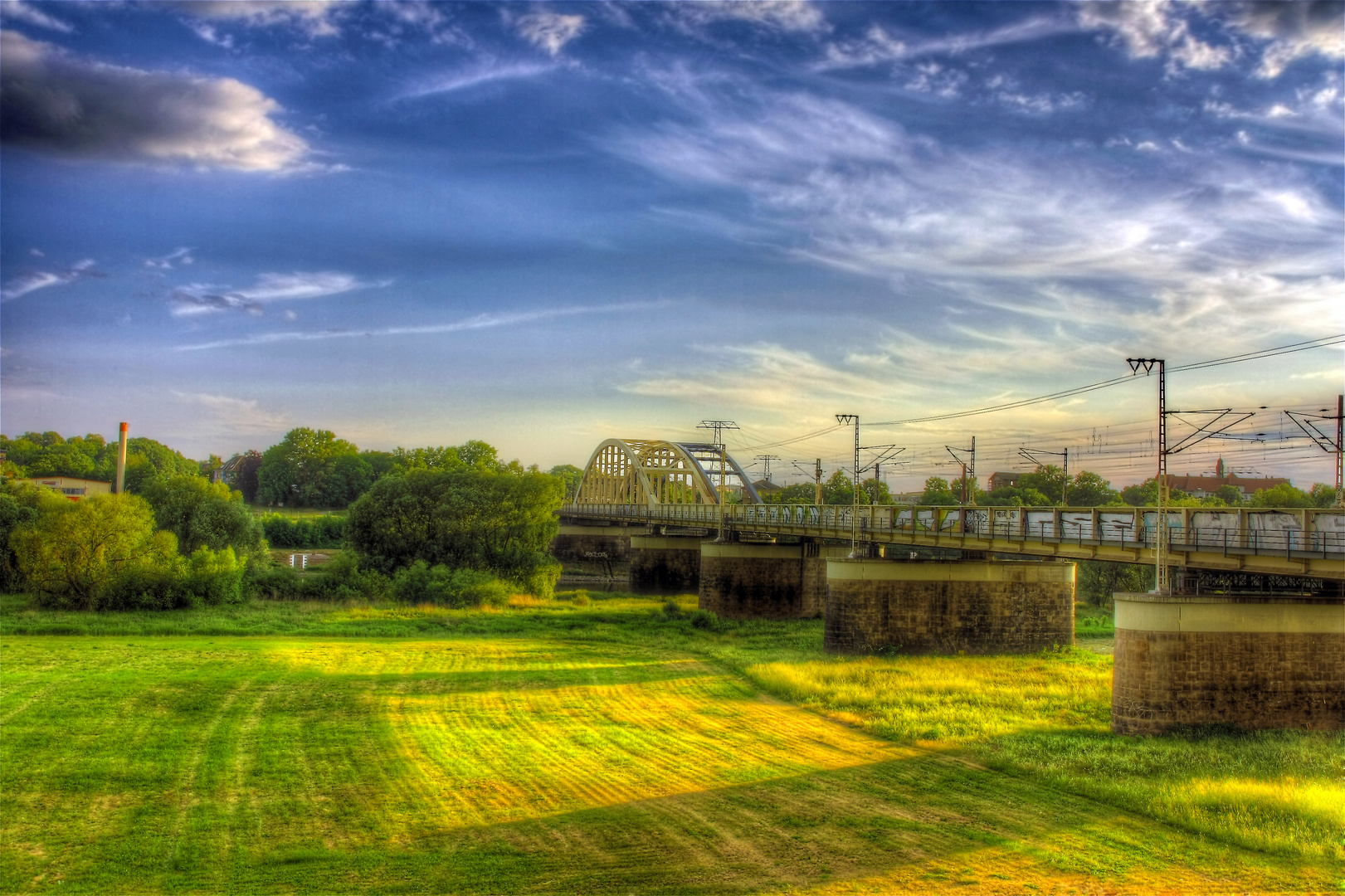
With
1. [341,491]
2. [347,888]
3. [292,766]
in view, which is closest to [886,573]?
[292,766]

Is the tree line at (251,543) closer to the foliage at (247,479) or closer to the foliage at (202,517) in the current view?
the foliage at (202,517)

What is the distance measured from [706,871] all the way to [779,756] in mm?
7703

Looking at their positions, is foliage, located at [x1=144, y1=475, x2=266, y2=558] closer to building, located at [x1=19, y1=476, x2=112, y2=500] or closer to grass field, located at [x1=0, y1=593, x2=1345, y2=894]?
grass field, located at [x1=0, y1=593, x2=1345, y2=894]

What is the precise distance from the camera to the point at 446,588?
185 ft

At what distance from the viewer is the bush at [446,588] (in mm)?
56062

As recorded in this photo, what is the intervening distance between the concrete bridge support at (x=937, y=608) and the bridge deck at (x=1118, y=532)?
6.35 feet

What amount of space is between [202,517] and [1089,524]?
48994 mm

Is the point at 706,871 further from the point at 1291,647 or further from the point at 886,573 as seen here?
the point at 886,573

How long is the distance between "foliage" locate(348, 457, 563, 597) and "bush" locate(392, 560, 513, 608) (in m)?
4.01

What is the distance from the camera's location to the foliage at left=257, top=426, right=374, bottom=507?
154 meters

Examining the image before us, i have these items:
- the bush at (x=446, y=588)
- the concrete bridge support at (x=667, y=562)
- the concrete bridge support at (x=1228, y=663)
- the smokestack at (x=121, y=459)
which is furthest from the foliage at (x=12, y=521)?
the concrete bridge support at (x=1228, y=663)

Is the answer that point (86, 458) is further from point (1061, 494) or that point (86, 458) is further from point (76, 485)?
point (1061, 494)

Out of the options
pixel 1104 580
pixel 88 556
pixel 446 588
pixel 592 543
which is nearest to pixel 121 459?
pixel 88 556

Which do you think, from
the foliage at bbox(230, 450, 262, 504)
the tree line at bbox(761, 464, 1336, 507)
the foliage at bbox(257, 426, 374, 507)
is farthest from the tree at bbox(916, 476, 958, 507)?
the foliage at bbox(230, 450, 262, 504)
